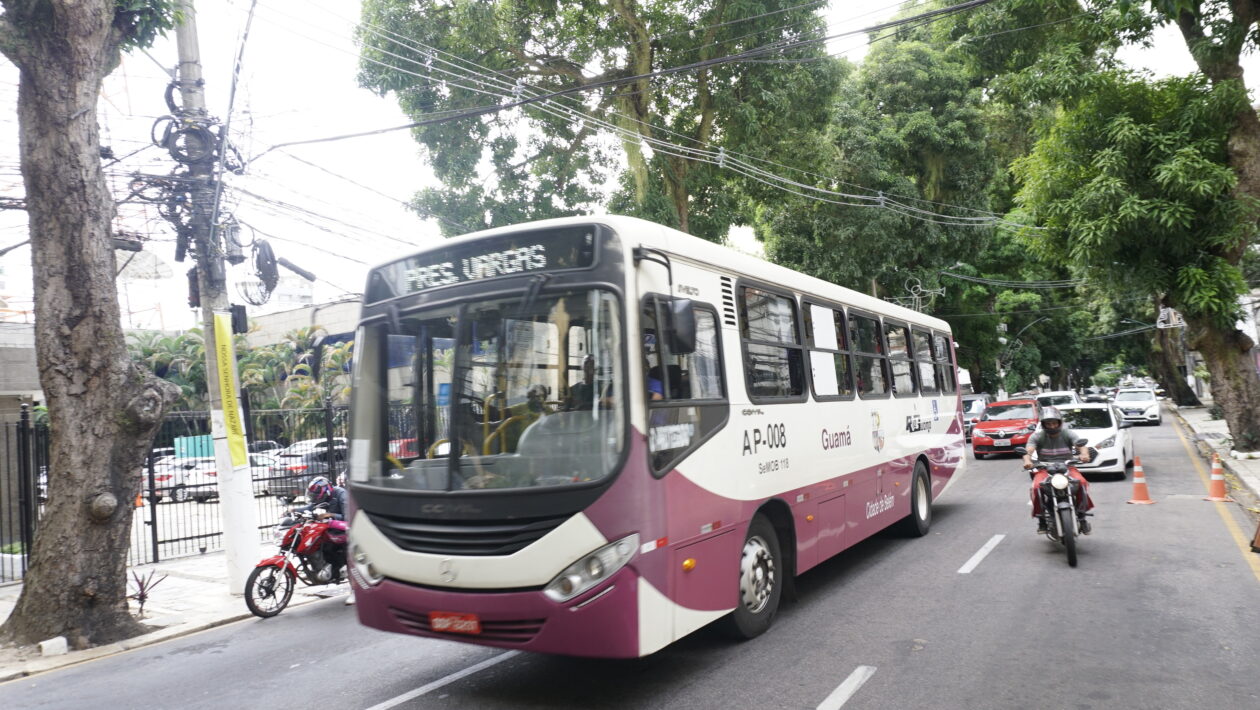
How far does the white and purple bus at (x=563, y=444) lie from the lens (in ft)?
15.4

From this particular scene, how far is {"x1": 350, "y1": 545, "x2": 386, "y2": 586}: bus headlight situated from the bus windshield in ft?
1.96

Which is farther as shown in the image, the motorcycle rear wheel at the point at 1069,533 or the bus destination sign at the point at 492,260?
the motorcycle rear wheel at the point at 1069,533

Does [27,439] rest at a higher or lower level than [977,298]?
lower

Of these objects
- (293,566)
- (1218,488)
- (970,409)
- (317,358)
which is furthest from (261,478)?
(317,358)

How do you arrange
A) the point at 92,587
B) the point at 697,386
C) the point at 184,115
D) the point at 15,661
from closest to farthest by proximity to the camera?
1. the point at 697,386
2. the point at 15,661
3. the point at 92,587
4. the point at 184,115

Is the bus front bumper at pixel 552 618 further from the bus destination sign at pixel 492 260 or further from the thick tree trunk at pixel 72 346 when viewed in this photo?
the thick tree trunk at pixel 72 346

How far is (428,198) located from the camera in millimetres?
18734

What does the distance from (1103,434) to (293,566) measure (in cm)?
1380

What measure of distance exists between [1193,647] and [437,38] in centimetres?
1708

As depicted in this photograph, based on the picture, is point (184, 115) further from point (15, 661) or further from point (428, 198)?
point (428, 198)

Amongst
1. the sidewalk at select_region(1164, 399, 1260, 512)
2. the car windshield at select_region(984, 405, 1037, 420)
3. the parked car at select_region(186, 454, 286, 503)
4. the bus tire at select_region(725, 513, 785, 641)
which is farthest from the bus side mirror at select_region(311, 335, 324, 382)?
the bus tire at select_region(725, 513, 785, 641)

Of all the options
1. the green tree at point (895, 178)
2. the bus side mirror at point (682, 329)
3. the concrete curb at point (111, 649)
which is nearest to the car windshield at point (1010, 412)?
the green tree at point (895, 178)

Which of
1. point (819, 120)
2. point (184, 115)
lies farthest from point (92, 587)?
point (819, 120)

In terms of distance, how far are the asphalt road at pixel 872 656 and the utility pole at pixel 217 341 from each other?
1377 millimetres
